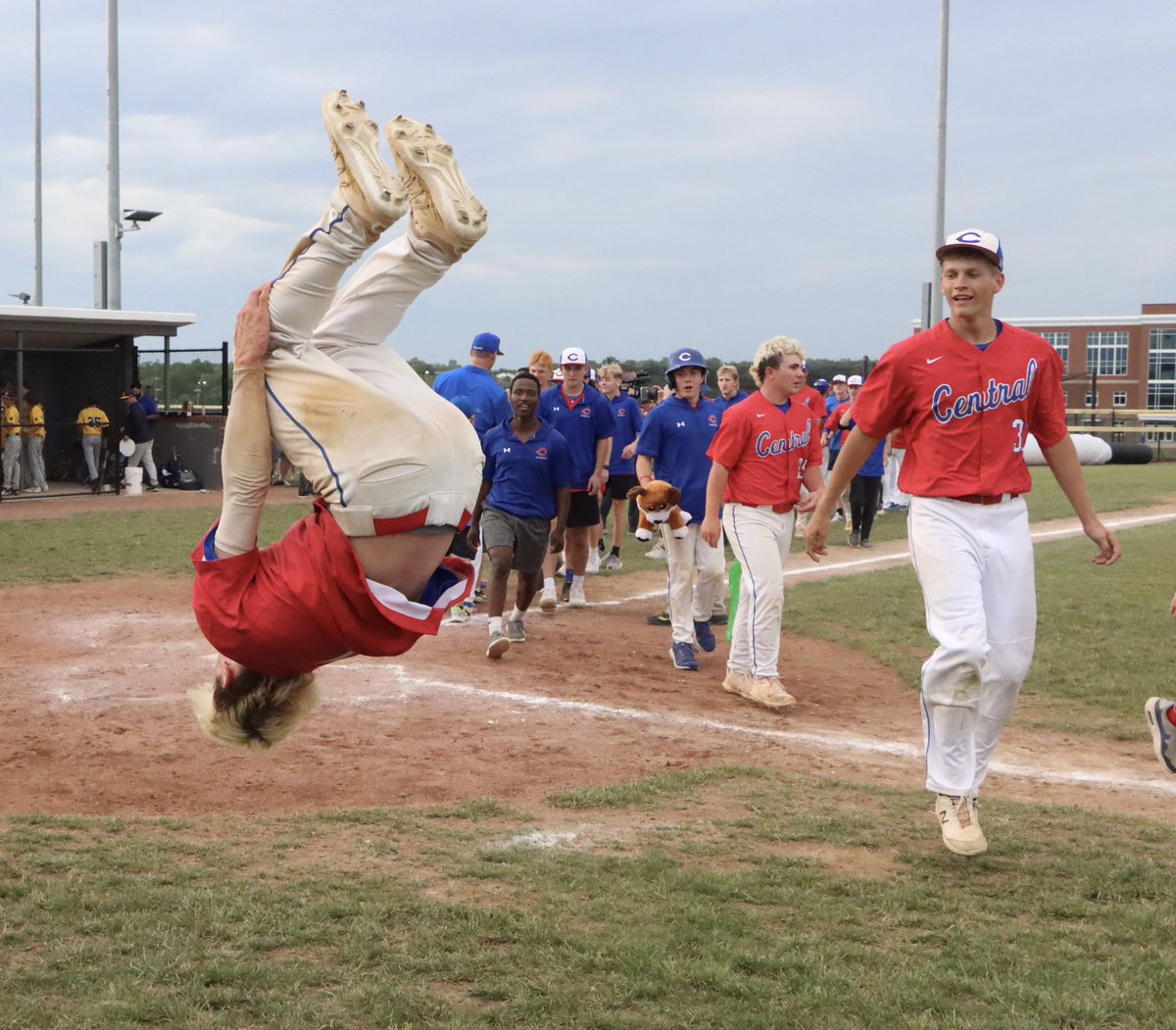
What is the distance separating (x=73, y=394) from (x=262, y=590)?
24.7m

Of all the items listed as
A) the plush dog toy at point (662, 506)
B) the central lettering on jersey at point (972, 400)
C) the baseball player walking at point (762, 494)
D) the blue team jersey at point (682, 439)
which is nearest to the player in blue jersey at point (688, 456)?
the blue team jersey at point (682, 439)

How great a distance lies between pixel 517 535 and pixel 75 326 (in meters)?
16.4

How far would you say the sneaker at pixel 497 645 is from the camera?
32.0 ft

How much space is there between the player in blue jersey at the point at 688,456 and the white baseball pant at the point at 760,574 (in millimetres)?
1176

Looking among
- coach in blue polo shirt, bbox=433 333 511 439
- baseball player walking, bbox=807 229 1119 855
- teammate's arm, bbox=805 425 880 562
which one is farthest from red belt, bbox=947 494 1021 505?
coach in blue polo shirt, bbox=433 333 511 439

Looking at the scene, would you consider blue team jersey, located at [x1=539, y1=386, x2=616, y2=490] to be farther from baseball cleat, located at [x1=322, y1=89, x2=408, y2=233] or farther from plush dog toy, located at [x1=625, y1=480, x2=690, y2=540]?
baseball cleat, located at [x1=322, y1=89, x2=408, y2=233]

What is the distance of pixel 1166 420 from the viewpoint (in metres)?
56.1

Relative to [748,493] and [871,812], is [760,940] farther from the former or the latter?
[748,493]

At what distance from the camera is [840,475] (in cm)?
585

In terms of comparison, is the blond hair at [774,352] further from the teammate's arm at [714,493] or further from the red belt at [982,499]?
the red belt at [982,499]

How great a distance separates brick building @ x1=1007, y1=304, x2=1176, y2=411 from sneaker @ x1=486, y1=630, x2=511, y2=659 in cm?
8292

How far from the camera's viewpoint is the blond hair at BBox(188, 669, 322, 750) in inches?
188

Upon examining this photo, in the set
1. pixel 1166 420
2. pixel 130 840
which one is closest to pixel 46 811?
pixel 130 840

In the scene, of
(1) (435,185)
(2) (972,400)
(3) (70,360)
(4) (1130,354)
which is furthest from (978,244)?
(4) (1130,354)
